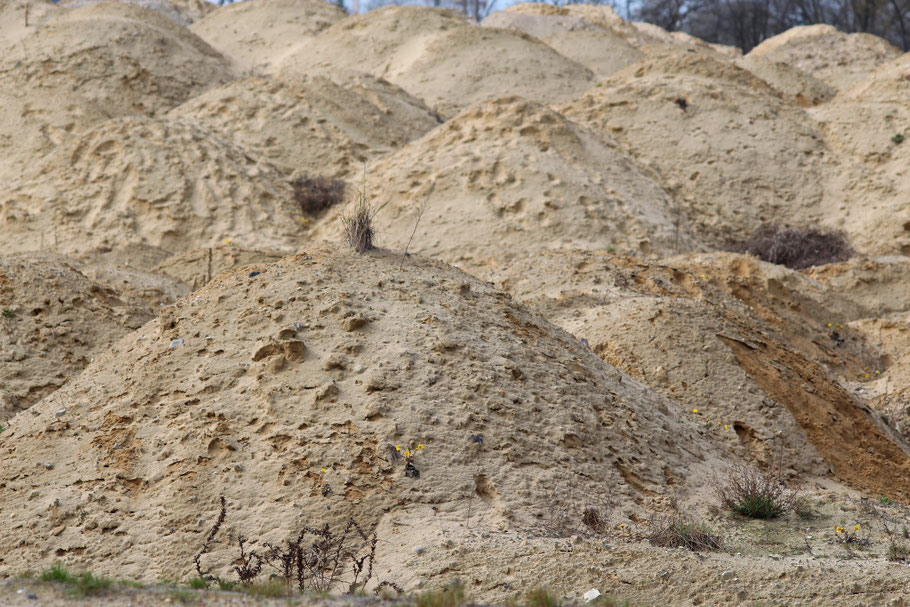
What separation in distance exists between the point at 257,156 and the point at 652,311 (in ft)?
27.9

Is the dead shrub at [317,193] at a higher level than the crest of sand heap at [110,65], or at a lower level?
lower

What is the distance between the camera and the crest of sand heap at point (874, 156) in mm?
14445

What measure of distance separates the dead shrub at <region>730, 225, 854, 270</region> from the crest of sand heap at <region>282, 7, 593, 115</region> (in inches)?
293

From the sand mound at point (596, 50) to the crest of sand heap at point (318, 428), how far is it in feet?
63.8

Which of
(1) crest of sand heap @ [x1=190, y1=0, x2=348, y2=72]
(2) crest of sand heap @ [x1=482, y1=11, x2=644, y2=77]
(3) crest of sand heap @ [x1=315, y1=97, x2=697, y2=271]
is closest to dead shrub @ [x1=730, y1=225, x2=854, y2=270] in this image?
(3) crest of sand heap @ [x1=315, y1=97, x2=697, y2=271]

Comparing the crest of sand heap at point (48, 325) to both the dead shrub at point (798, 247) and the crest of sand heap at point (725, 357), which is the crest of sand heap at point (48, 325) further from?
the dead shrub at point (798, 247)

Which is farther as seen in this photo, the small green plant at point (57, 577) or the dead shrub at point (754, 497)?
the dead shrub at point (754, 497)

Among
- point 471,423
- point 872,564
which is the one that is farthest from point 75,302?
point 872,564

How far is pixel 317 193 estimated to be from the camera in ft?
45.7

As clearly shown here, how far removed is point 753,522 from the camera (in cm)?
521

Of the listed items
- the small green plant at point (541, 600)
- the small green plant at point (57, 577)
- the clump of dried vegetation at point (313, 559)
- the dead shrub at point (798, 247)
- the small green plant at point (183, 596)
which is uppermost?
the small green plant at point (183, 596)

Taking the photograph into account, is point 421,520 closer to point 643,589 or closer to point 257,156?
point 643,589

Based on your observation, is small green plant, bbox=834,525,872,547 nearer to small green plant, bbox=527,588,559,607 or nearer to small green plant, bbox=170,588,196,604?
small green plant, bbox=527,588,559,607

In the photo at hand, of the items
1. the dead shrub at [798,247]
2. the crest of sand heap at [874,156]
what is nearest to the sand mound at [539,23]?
the crest of sand heap at [874,156]
